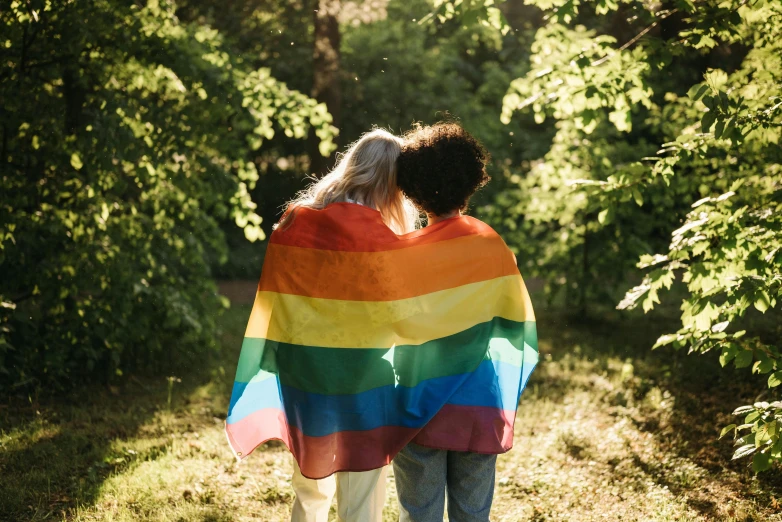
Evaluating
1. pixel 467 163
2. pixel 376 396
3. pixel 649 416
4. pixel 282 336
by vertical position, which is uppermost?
pixel 467 163

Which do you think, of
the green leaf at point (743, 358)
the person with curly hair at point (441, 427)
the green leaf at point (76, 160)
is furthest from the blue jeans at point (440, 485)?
the green leaf at point (76, 160)

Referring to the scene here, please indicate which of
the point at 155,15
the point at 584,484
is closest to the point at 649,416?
the point at 584,484

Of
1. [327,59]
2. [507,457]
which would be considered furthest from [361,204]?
[327,59]

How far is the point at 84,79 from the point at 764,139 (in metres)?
5.04

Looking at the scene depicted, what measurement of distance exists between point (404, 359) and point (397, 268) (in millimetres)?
409

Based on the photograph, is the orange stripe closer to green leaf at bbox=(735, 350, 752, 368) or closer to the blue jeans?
the blue jeans

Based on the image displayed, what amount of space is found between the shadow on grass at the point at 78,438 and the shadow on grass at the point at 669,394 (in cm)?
317

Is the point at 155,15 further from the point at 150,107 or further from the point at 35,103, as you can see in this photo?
the point at 35,103

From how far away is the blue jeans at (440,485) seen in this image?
3.10 meters

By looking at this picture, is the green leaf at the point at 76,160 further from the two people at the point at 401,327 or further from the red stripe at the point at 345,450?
the red stripe at the point at 345,450

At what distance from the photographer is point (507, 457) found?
18.5 ft

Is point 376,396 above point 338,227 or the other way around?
the other way around

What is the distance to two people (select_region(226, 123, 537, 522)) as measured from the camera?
10.1 ft

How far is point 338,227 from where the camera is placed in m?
3.10
